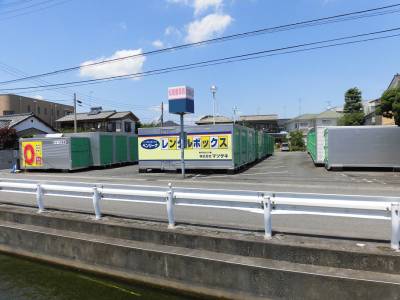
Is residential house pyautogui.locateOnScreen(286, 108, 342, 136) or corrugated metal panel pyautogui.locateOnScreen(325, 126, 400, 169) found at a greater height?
residential house pyautogui.locateOnScreen(286, 108, 342, 136)

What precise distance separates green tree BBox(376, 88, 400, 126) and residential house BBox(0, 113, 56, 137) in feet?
129

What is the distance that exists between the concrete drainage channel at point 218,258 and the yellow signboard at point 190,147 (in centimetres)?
1586

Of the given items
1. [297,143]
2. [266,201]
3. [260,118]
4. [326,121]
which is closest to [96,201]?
[266,201]

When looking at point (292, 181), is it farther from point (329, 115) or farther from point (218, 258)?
point (329, 115)

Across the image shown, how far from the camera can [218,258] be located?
223 inches

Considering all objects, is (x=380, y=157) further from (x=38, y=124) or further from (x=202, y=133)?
(x=38, y=124)

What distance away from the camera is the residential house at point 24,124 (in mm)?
46916

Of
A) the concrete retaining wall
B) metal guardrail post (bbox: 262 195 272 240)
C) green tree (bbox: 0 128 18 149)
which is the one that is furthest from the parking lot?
green tree (bbox: 0 128 18 149)

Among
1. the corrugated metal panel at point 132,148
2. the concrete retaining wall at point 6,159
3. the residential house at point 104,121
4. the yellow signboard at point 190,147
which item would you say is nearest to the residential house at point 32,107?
the residential house at point 104,121

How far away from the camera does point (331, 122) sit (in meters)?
90.8

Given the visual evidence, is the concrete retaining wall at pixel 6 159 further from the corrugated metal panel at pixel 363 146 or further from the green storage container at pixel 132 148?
the corrugated metal panel at pixel 363 146

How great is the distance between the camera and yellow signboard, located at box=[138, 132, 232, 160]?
2333 cm

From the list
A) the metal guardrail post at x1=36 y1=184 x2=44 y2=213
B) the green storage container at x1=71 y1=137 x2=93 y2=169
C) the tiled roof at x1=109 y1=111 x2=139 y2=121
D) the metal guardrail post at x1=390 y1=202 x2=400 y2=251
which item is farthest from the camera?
the tiled roof at x1=109 y1=111 x2=139 y2=121

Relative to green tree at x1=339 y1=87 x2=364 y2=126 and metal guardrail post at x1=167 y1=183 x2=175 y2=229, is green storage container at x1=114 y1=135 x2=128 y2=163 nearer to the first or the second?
metal guardrail post at x1=167 y1=183 x2=175 y2=229
